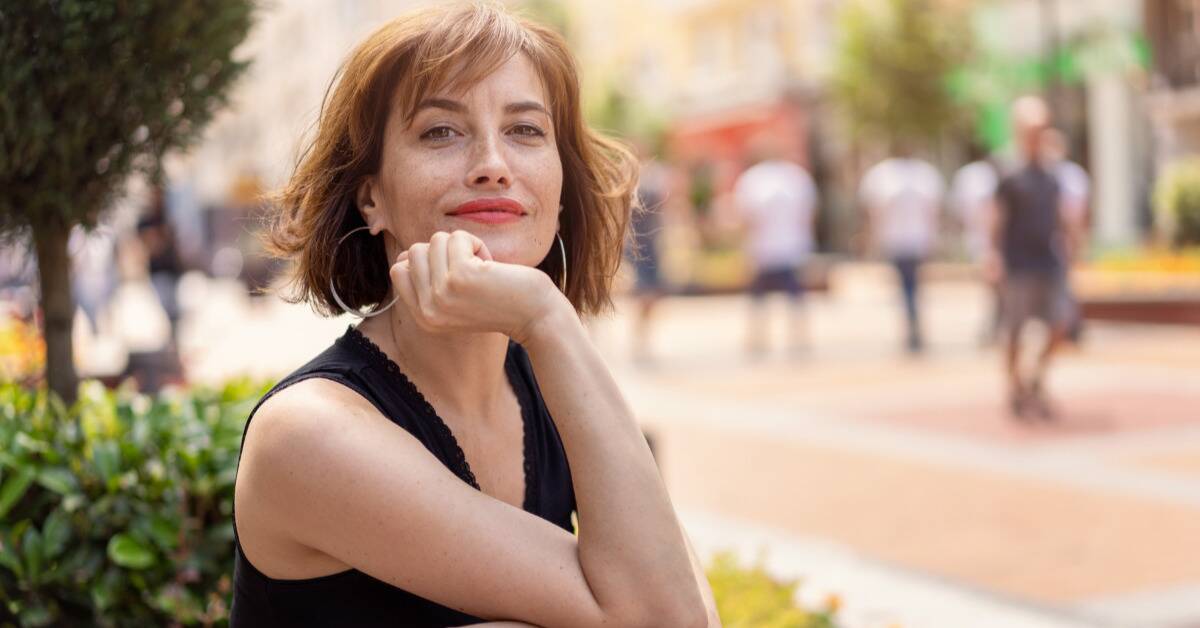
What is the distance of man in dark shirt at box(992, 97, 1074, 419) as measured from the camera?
880cm

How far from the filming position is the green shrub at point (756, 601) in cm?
291

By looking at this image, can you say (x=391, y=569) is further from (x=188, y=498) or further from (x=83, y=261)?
(x=83, y=261)

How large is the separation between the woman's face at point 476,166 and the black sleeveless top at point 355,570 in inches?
7.9

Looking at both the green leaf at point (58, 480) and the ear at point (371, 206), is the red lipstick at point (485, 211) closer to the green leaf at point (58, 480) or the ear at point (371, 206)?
the ear at point (371, 206)

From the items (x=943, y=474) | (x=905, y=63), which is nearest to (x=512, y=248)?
(x=943, y=474)

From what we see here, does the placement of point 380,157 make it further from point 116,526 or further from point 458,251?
point 116,526

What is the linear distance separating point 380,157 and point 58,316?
160cm

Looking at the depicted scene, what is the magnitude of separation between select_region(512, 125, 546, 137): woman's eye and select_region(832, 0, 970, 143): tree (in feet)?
81.6

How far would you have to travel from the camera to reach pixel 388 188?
204 cm

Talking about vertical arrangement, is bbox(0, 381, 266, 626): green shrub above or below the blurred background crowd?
above

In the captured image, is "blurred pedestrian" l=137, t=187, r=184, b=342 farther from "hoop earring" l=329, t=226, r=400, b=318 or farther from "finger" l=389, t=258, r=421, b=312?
"finger" l=389, t=258, r=421, b=312

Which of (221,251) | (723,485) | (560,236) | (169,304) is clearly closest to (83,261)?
(169,304)

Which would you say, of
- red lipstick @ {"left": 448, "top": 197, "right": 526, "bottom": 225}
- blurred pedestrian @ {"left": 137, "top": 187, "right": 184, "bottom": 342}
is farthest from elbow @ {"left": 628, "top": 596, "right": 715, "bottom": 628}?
blurred pedestrian @ {"left": 137, "top": 187, "right": 184, "bottom": 342}

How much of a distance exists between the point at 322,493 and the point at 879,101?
25.6 m
